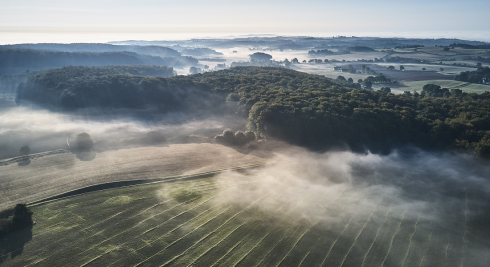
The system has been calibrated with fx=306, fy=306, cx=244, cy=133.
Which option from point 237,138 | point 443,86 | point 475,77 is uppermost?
point 475,77

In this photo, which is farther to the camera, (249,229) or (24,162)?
(24,162)

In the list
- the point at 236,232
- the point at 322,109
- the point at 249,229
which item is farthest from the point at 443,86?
the point at 236,232

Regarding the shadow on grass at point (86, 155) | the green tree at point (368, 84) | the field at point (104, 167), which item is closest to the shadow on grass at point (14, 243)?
the field at point (104, 167)

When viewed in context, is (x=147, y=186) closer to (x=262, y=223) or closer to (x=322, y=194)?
(x=262, y=223)

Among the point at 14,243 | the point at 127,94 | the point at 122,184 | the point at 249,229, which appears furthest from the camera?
the point at 127,94

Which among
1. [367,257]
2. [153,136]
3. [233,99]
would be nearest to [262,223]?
[367,257]

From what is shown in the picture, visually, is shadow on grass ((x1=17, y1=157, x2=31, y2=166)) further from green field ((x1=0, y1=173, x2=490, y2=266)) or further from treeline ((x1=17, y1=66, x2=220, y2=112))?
treeline ((x1=17, y1=66, x2=220, y2=112))

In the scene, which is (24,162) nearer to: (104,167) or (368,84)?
(104,167)

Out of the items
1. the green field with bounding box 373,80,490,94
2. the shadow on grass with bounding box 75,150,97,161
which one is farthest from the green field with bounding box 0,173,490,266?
the green field with bounding box 373,80,490,94
